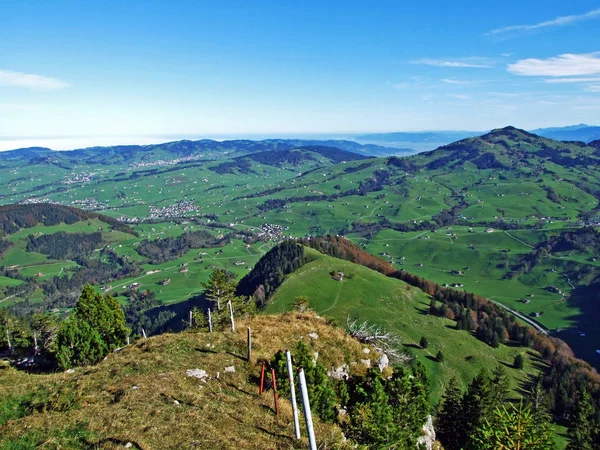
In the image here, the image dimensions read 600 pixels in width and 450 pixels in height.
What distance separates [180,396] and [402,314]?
5538 inches

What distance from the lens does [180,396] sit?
99.3ft

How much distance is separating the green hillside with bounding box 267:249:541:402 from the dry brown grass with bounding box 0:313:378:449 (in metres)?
70.5

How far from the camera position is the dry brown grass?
24438mm

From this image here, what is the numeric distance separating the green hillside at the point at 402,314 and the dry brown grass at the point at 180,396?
70.5 meters

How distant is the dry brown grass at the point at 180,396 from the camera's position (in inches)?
962

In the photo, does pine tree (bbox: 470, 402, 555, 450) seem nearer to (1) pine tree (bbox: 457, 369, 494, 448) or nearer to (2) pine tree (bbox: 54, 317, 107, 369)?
(1) pine tree (bbox: 457, 369, 494, 448)

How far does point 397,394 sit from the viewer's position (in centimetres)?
4206

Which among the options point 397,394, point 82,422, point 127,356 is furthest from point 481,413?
point 82,422

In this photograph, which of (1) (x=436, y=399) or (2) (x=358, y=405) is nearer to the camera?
(2) (x=358, y=405)

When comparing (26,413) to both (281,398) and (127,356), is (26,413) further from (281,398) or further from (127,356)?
(281,398)

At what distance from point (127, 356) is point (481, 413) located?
56.0 m

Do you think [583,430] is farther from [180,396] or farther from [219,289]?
[180,396]

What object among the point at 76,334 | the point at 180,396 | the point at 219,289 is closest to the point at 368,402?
the point at 180,396

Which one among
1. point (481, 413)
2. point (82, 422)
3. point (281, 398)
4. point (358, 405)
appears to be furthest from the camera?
point (481, 413)
